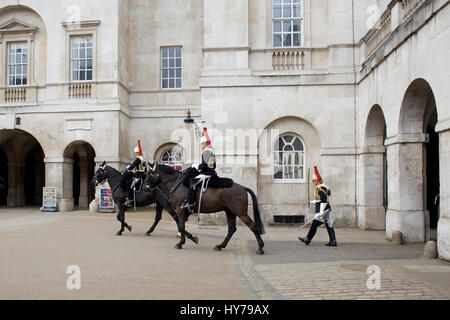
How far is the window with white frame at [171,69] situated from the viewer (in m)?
22.5

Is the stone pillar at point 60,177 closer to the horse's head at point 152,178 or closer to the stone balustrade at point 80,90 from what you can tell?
the stone balustrade at point 80,90

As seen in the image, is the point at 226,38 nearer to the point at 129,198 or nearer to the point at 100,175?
the point at 100,175

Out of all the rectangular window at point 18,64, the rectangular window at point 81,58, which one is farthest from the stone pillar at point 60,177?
the rectangular window at point 18,64

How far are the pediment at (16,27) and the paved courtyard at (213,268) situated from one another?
13.4m

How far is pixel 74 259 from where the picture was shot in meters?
8.20

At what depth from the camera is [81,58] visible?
2106cm

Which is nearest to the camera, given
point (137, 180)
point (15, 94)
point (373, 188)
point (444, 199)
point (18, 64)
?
point (444, 199)

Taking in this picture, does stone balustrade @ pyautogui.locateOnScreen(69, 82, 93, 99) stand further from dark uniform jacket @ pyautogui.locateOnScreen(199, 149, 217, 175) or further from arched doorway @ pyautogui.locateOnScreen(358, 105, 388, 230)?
arched doorway @ pyautogui.locateOnScreen(358, 105, 388, 230)

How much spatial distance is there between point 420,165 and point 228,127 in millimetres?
6811

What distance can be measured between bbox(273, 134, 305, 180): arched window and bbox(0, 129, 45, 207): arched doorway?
14.8 metres

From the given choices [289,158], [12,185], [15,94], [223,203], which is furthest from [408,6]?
[12,185]

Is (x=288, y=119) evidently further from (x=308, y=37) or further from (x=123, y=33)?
(x=123, y=33)

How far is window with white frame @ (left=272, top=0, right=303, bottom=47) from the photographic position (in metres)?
15.7

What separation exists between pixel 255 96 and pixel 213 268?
887 cm
